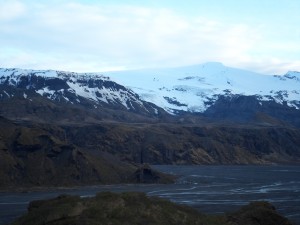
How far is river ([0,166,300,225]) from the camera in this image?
70.6 meters

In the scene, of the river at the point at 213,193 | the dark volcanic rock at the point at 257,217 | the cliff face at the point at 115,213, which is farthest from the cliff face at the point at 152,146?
the cliff face at the point at 115,213

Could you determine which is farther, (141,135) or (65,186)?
(141,135)

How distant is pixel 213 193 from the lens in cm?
9131

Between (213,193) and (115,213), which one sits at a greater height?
(115,213)

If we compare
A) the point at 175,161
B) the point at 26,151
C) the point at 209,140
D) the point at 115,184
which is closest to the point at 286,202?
the point at 115,184

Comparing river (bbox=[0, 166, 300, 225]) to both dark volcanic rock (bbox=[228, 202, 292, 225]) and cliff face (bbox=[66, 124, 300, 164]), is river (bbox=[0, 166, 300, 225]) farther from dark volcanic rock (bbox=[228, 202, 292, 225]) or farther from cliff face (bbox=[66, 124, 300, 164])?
cliff face (bbox=[66, 124, 300, 164])

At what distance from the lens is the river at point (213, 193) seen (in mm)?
70562

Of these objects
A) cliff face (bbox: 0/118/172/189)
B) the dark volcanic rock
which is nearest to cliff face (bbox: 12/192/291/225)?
the dark volcanic rock

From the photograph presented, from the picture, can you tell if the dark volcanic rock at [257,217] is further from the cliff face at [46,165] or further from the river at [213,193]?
the cliff face at [46,165]

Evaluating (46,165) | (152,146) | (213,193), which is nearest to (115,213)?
(213,193)

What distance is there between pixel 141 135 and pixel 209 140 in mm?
25216

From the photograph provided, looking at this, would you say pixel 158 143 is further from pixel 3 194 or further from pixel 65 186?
pixel 3 194

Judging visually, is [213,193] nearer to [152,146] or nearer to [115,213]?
[115,213]

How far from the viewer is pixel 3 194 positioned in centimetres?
9212
